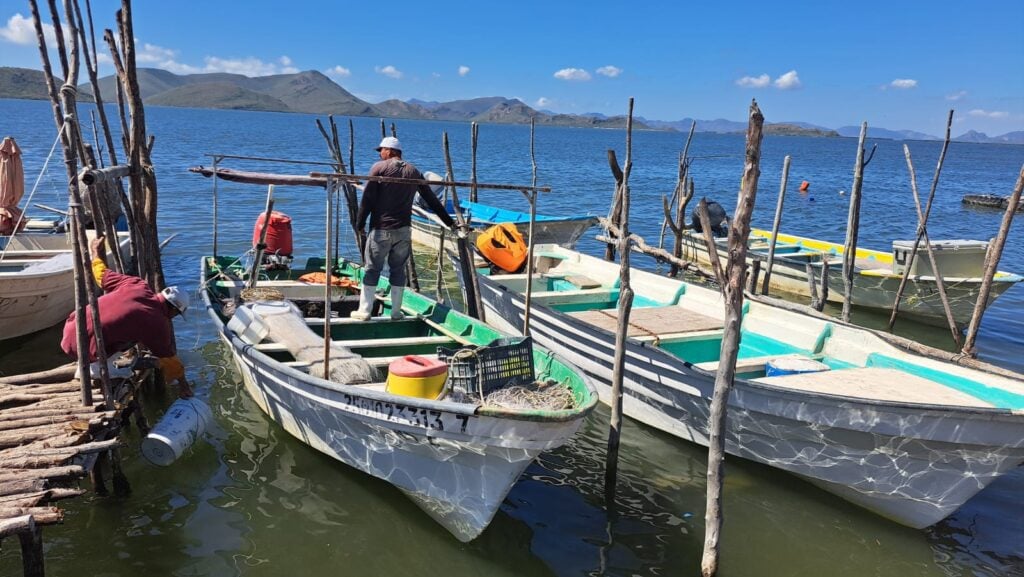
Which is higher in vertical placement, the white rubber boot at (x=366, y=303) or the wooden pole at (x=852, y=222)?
the wooden pole at (x=852, y=222)

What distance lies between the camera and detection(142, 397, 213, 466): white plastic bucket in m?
6.75

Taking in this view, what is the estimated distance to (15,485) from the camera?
15.6 feet

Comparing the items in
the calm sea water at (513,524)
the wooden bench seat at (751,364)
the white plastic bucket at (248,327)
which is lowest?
the calm sea water at (513,524)

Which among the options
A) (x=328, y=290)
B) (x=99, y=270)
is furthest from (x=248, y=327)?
(x=328, y=290)

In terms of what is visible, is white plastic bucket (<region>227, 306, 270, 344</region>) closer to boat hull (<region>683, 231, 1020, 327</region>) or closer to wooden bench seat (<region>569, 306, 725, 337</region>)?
wooden bench seat (<region>569, 306, 725, 337</region>)

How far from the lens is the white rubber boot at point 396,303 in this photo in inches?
355

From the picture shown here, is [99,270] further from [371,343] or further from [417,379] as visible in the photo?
[417,379]

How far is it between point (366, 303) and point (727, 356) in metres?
5.05

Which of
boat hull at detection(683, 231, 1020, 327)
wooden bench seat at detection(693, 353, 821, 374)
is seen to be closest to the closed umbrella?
wooden bench seat at detection(693, 353, 821, 374)

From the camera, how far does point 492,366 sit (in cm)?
627

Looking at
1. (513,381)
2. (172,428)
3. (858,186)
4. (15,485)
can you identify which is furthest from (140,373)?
(858,186)

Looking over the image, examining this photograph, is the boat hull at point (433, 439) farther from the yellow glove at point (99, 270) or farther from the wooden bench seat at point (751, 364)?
the wooden bench seat at point (751, 364)

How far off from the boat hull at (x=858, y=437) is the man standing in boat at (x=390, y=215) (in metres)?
3.12

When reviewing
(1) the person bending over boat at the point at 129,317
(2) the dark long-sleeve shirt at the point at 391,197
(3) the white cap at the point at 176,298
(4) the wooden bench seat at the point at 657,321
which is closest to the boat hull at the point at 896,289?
(4) the wooden bench seat at the point at 657,321
